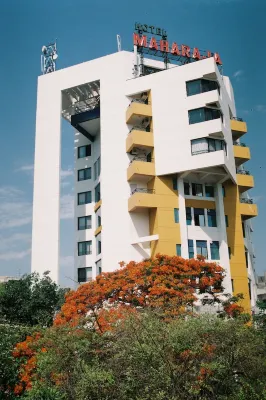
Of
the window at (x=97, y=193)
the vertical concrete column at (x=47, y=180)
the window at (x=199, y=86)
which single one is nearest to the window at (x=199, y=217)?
the window at (x=199, y=86)

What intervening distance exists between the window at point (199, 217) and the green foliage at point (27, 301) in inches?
493

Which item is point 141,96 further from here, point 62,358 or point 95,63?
point 62,358

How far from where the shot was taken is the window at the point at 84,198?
44.8m

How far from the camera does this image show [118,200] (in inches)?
1485

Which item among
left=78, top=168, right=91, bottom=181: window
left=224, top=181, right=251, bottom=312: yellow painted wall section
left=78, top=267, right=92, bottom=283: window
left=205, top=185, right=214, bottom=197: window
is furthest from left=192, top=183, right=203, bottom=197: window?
left=78, top=267, right=92, bottom=283: window

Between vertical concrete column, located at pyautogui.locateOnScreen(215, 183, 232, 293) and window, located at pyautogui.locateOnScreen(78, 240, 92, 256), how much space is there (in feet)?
41.6

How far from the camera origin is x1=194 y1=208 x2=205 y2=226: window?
3747 cm

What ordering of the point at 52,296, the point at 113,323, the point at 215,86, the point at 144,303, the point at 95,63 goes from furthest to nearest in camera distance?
the point at 95,63 → the point at 215,86 → the point at 52,296 → the point at 144,303 → the point at 113,323

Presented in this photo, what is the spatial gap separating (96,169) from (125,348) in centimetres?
3012

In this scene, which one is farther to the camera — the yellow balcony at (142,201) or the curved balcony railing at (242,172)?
the curved balcony railing at (242,172)

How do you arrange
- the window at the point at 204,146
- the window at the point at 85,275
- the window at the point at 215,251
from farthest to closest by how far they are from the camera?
the window at the point at 85,275
the window at the point at 215,251
the window at the point at 204,146

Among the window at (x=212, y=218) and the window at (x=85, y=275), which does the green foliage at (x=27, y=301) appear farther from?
the window at (x=212, y=218)

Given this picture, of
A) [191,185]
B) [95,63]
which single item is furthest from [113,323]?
[95,63]

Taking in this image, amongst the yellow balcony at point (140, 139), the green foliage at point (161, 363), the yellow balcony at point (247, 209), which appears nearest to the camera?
the green foliage at point (161, 363)
